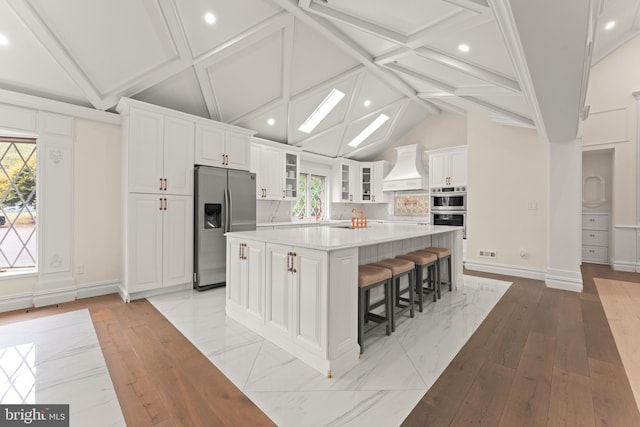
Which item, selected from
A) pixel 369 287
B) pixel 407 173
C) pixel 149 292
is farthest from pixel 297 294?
pixel 407 173

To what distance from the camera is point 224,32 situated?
3.09 metres

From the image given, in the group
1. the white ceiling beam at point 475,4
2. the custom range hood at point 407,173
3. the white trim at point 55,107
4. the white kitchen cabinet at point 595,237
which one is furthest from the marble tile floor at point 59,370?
the white kitchen cabinet at point 595,237

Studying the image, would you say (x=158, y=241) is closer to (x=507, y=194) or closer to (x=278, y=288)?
(x=278, y=288)

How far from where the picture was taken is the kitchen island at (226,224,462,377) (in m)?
1.91

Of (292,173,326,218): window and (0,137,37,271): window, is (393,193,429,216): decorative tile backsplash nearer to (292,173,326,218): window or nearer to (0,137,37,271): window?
(292,173,326,218): window

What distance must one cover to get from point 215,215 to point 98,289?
1662 millimetres

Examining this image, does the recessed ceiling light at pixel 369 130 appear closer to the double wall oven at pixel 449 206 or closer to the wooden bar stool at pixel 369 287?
the double wall oven at pixel 449 206

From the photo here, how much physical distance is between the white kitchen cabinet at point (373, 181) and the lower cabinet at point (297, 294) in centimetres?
522

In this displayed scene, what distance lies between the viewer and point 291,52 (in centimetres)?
369

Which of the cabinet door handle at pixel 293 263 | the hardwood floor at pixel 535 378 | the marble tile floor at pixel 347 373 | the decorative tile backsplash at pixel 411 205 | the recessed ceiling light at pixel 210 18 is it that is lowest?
the hardwood floor at pixel 535 378

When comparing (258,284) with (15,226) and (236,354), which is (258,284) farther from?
(15,226)

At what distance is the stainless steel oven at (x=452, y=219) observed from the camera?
5566 millimetres

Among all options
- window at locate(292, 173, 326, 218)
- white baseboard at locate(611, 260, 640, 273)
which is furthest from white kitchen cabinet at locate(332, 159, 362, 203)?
white baseboard at locate(611, 260, 640, 273)

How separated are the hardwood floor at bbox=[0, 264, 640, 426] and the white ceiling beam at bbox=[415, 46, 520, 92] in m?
2.54
